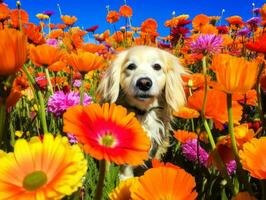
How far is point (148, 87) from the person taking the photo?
3043 millimetres

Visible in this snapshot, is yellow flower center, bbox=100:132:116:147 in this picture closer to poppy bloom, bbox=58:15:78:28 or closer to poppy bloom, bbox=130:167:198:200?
poppy bloom, bbox=130:167:198:200

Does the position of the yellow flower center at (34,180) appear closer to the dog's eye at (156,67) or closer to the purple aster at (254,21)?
the dog's eye at (156,67)

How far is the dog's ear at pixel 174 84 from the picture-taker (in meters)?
3.33

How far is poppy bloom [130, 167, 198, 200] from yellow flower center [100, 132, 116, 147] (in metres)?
0.08

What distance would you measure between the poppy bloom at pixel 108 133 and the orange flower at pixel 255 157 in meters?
0.17

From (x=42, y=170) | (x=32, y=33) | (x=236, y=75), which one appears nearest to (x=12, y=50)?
(x=42, y=170)

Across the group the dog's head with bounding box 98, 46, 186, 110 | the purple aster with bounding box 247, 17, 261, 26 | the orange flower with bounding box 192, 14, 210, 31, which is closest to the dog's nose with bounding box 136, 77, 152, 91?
the dog's head with bounding box 98, 46, 186, 110

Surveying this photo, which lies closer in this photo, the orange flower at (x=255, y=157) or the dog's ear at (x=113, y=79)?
the orange flower at (x=255, y=157)

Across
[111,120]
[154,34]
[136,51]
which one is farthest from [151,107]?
[111,120]

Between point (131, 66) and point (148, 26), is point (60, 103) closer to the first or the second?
point (131, 66)

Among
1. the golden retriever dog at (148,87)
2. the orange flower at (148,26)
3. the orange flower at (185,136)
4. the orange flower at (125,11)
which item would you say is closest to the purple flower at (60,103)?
the orange flower at (185,136)

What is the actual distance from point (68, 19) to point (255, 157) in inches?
160

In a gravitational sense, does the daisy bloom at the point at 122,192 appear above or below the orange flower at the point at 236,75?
below

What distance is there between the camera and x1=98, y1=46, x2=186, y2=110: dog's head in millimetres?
3076
